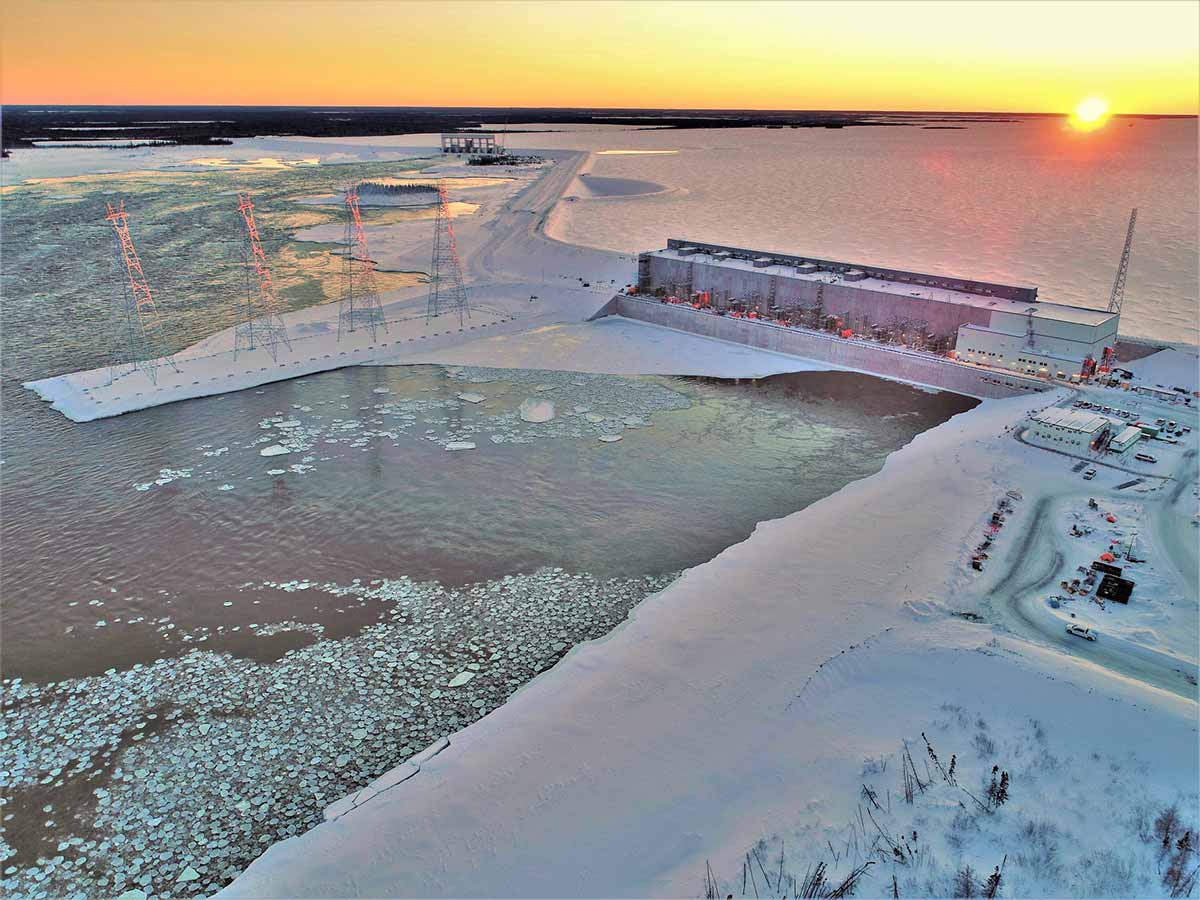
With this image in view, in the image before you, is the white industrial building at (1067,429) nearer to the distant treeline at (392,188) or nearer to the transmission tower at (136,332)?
the transmission tower at (136,332)

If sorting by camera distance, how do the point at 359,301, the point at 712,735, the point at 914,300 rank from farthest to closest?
the point at 359,301 → the point at 914,300 → the point at 712,735

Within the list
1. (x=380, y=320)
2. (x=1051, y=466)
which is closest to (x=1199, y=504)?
(x=1051, y=466)

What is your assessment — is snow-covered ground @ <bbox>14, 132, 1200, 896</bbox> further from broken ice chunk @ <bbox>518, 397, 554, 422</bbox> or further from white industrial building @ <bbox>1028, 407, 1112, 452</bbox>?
broken ice chunk @ <bbox>518, 397, 554, 422</bbox>

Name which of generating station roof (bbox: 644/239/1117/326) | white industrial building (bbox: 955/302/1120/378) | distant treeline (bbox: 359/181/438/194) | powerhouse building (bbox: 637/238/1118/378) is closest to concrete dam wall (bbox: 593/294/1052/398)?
white industrial building (bbox: 955/302/1120/378)

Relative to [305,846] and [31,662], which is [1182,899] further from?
[31,662]

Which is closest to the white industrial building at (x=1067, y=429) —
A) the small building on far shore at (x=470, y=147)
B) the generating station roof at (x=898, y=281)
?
the generating station roof at (x=898, y=281)

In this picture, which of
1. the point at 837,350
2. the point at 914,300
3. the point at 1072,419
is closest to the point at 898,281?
the point at 914,300

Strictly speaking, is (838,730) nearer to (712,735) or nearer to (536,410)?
(712,735)
